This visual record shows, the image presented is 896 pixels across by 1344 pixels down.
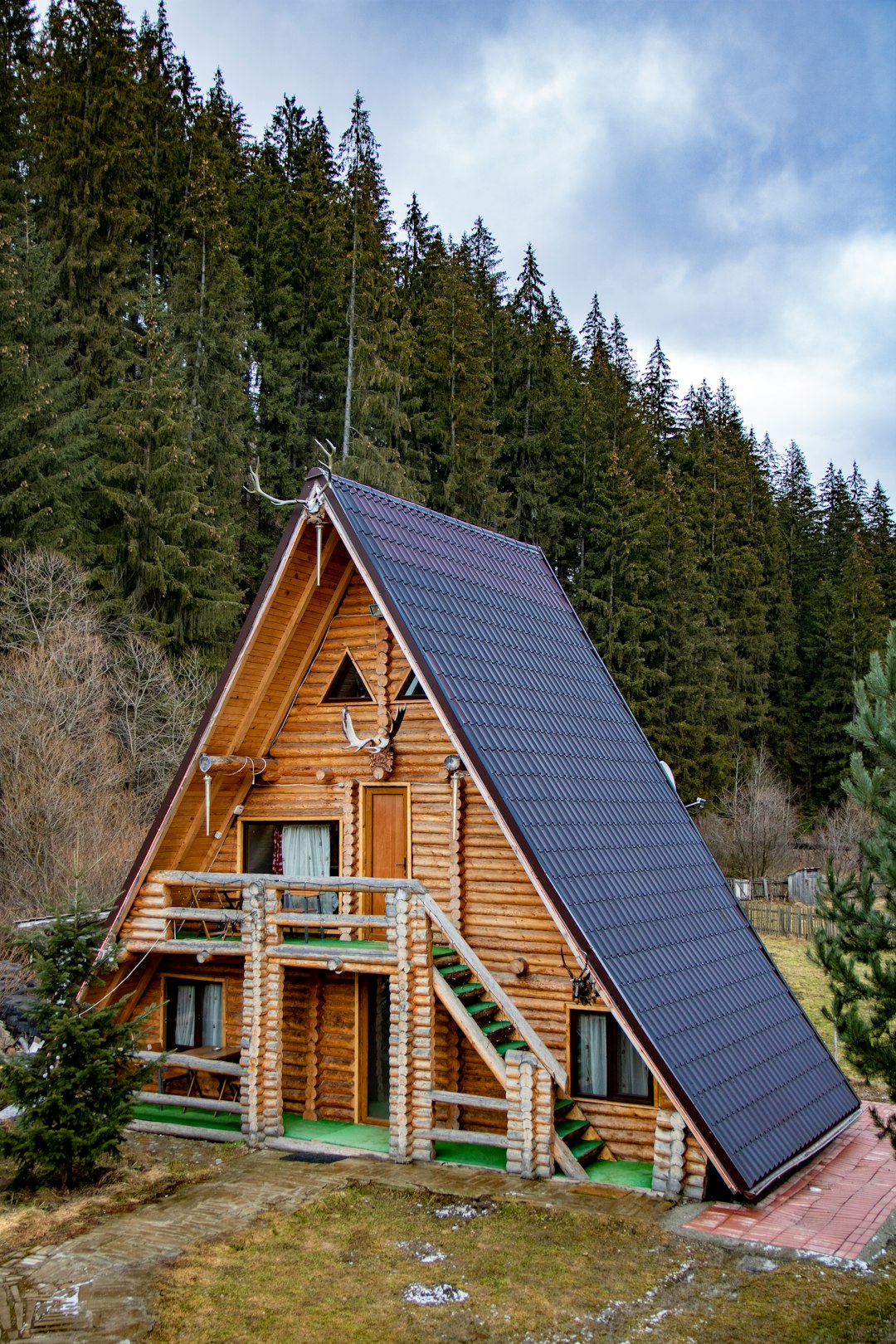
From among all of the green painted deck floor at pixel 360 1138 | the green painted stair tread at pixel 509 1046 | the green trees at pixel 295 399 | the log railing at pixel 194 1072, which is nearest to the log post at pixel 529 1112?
the green painted stair tread at pixel 509 1046

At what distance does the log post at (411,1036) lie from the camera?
12273mm

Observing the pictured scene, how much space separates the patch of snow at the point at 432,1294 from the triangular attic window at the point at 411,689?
6886 millimetres

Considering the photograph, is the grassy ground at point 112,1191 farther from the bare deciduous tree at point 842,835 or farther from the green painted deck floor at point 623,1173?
the bare deciduous tree at point 842,835

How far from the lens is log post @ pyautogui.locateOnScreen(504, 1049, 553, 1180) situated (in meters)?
11.4

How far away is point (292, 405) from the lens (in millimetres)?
42875

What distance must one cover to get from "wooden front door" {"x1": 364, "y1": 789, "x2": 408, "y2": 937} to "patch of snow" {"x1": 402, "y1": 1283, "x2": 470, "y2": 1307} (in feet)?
18.0

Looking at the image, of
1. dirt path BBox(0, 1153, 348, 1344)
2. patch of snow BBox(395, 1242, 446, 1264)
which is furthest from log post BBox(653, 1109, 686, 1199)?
dirt path BBox(0, 1153, 348, 1344)

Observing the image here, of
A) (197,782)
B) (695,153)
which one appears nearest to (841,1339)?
(197,782)

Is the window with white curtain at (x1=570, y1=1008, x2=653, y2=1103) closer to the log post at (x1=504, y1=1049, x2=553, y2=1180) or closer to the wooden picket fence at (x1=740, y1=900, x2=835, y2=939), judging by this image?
the log post at (x1=504, y1=1049, x2=553, y2=1180)

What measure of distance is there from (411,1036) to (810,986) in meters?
15.0

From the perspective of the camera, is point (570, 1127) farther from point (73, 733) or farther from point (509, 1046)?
point (73, 733)

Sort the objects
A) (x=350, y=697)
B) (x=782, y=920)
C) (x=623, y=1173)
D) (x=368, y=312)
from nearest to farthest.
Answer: (x=623, y=1173) < (x=350, y=697) < (x=782, y=920) < (x=368, y=312)

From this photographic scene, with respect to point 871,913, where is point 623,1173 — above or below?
below

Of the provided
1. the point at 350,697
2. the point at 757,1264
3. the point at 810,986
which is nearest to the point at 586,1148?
the point at 757,1264
